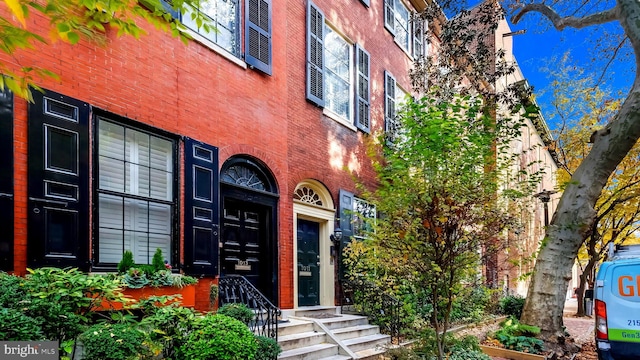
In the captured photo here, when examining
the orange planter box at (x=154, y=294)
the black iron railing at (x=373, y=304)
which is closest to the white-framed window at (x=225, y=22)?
the orange planter box at (x=154, y=294)

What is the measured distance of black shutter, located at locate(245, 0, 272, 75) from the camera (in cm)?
900

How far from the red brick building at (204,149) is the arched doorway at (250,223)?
0.03 m

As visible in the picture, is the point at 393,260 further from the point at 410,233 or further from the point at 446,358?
the point at 446,358

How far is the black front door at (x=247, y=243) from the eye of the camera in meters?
8.73

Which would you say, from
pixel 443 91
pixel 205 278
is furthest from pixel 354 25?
→ pixel 205 278

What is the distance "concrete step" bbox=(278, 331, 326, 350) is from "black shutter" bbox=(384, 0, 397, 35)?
9.63 metres

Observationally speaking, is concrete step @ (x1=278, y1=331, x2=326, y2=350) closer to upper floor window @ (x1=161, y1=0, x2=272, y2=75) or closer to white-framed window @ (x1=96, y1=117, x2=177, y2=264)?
white-framed window @ (x1=96, y1=117, x2=177, y2=264)

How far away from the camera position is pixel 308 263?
431 inches

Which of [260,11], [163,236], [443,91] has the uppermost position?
[260,11]

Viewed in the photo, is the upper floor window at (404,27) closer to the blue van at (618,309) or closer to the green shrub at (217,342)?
the blue van at (618,309)

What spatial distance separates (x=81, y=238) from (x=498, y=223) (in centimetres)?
509

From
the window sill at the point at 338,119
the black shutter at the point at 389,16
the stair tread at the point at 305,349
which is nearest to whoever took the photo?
the stair tread at the point at 305,349

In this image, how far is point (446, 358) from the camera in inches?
268

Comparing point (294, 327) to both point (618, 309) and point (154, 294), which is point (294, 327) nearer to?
point (154, 294)
